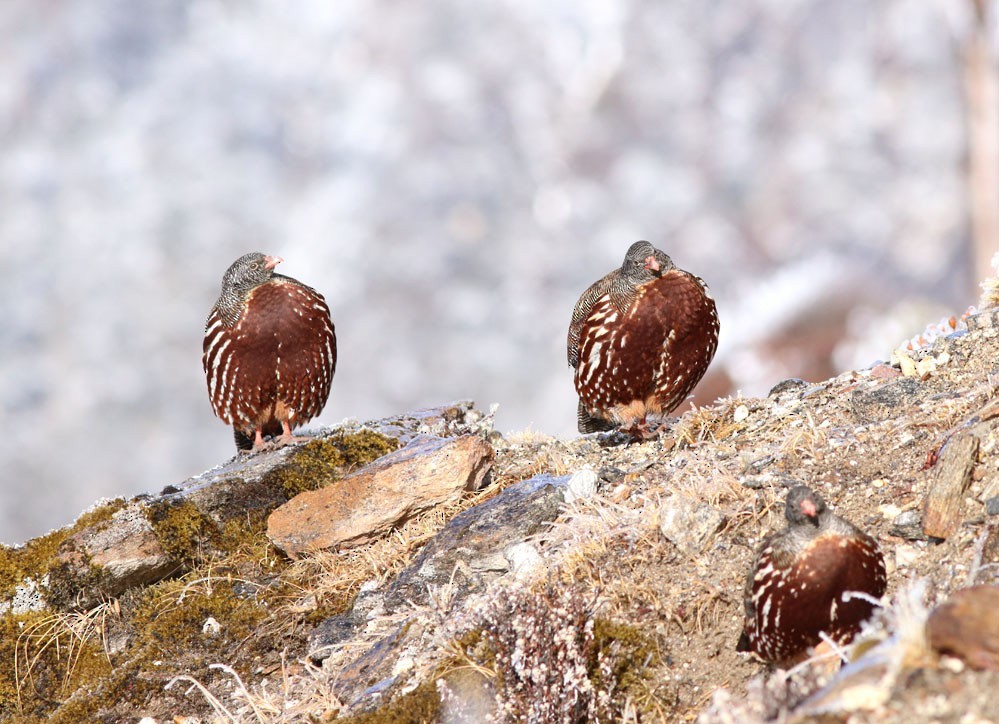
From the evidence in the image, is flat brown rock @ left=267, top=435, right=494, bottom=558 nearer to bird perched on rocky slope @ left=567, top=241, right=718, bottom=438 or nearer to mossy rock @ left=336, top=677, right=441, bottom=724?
bird perched on rocky slope @ left=567, top=241, right=718, bottom=438

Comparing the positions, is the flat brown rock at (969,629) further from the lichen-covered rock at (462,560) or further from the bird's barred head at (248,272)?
the bird's barred head at (248,272)

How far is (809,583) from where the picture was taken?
4.24 meters

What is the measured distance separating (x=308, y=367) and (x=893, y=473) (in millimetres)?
4317

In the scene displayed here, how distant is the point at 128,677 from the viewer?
20.5 feet

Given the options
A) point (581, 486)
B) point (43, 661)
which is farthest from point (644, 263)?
point (43, 661)

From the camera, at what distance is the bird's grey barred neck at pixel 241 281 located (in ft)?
25.9

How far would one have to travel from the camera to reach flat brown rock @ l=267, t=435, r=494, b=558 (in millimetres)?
6793

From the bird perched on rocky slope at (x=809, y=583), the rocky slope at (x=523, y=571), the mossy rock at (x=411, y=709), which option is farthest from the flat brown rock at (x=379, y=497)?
the bird perched on rocky slope at (x=809, y=583)

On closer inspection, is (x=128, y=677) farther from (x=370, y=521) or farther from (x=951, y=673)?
(x=951, y=673)

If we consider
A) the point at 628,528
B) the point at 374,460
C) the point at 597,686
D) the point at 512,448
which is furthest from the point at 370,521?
the point at 597,686

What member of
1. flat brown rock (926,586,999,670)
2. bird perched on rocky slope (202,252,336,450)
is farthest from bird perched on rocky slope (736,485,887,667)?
bird perched on rocky slope (202,252,336,450)

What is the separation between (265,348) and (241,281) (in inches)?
22.2

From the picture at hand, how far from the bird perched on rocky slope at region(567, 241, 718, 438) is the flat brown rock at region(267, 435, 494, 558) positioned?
136 cm

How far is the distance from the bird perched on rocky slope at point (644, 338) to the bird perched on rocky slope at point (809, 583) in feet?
10.9
